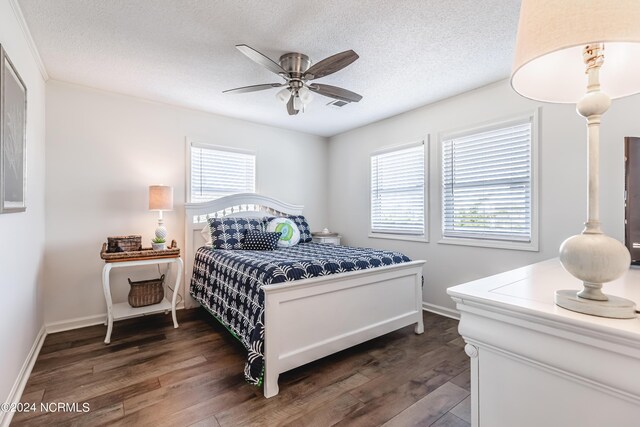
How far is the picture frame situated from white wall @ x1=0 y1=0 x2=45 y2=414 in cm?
11

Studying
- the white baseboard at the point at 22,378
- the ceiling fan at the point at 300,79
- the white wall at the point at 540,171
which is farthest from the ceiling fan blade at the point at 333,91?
the white baseboard at the point at 22,378

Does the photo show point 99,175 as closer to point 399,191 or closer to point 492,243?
point 399,191

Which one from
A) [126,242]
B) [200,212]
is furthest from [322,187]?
[126,242]

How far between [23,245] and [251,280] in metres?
1.61

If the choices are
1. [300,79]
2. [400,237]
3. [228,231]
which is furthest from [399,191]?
[228,231]

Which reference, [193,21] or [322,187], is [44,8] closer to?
[193,21]

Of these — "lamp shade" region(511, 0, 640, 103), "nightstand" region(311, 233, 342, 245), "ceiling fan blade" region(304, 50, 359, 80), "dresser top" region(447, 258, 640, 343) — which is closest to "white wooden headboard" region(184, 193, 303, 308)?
"nightstand" region(311, 233, 342, 245)

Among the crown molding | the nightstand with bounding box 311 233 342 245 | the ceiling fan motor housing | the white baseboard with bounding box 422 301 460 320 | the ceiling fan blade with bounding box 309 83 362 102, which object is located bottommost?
the white baseboard with bounding box 422 301 460 320

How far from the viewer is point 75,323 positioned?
2.95 metres

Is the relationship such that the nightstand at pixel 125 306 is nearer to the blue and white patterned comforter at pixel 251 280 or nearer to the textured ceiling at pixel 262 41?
the blue and white patterned comforter at pixel 251 280

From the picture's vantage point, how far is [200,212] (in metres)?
3.64

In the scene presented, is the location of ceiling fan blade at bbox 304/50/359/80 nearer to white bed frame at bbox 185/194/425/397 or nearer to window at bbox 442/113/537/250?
white bed frame at bbox 185/194/425/397

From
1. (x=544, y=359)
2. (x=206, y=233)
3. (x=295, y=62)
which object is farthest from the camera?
(x=206, y=233)

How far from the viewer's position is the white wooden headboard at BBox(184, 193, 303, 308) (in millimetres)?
3521
